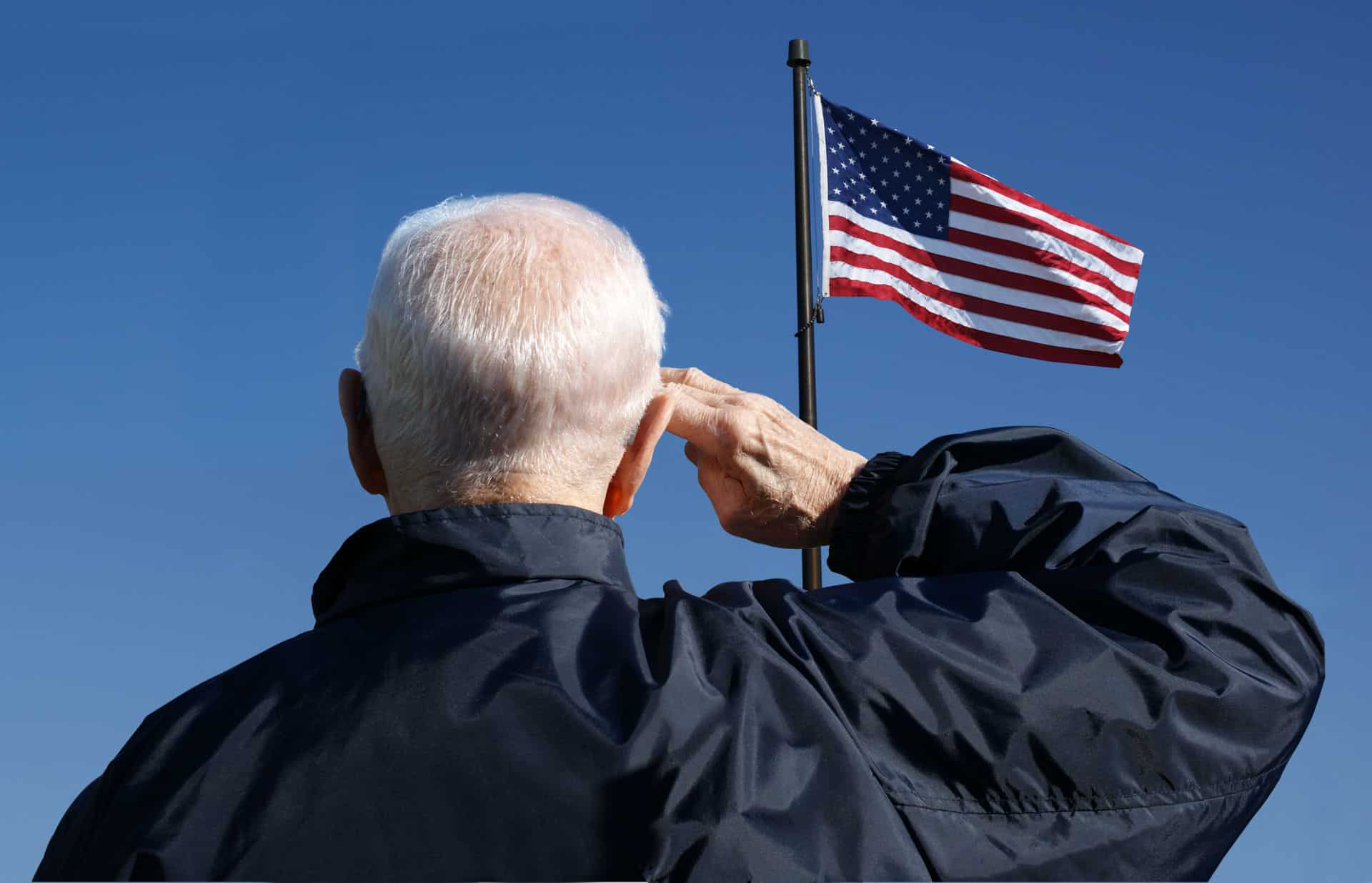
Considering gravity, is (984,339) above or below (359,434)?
below

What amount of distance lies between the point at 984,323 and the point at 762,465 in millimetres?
4877

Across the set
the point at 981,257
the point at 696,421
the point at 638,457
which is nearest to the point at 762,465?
the point at 696,421

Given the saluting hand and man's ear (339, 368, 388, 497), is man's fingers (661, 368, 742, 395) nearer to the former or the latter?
the saluting hand

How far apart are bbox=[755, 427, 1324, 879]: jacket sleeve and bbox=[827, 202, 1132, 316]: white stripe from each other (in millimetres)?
5733

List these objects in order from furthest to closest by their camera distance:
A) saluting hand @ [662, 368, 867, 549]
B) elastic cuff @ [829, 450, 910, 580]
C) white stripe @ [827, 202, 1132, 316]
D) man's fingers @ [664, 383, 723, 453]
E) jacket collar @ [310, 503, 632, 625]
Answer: white stripe @ [827, 202, 1132, 316] → man's fingers @ [664, 383, 723, 453] → saluting hand @ [662, 368, 867, 549] → elastic cuff @ [829, 450, 910, 580] → jacket collar @ [310, 503, 632, 625]

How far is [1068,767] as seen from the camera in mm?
2037

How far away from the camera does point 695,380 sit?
11.9ft

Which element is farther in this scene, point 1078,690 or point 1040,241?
point 1040,241

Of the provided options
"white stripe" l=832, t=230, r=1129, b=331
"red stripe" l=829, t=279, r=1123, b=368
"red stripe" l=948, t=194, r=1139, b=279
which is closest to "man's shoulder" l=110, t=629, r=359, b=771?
"red stripe" l=829, t=279, r=1123, b=368

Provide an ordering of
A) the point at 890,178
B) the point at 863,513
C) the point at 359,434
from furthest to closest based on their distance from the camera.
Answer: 1. the point at 890,178
2. the point at 863,513
3. the point at 359,434

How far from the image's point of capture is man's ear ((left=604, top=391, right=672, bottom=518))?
243 centimetres

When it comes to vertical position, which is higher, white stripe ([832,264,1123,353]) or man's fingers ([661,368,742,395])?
man's fingers ([661,368,742,395])

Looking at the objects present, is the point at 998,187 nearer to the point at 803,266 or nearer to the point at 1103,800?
the point at 803,266

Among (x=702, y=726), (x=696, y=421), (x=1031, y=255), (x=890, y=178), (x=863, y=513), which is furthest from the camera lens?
(x=890, y=178)
